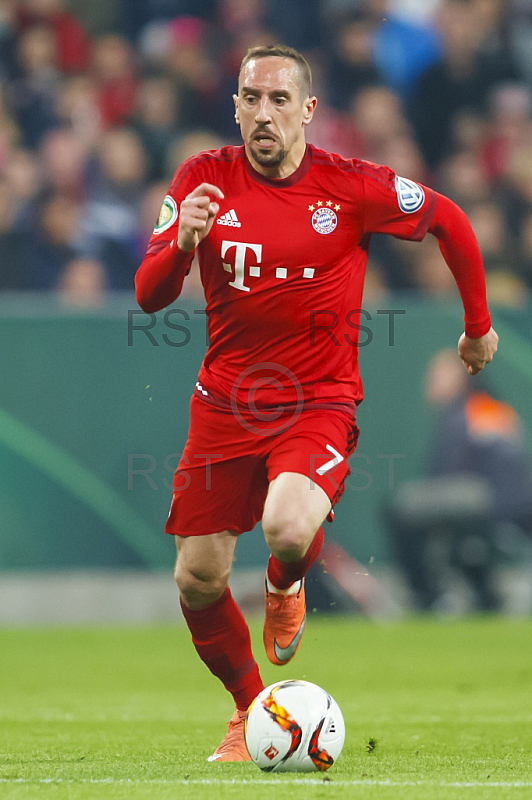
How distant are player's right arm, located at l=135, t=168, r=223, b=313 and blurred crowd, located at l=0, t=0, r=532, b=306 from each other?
17.3 feet

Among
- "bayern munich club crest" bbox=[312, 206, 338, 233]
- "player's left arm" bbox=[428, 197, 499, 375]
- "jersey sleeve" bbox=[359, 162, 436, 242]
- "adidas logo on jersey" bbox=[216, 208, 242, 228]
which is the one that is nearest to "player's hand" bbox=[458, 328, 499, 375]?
"player's left arm" bbox=[428, 197, 499, 375]

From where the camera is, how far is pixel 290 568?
16.8 feet

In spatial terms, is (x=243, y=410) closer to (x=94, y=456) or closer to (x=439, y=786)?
(x=439, y=786)

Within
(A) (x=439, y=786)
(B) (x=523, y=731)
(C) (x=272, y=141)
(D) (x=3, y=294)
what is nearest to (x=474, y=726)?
(B) (x=523, y=731)

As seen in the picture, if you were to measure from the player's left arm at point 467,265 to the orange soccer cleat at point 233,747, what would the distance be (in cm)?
173

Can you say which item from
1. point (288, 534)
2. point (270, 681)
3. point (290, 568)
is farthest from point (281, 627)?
point (270, 681)

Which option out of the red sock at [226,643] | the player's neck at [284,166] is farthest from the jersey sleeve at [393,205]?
the red sock at [226,643]

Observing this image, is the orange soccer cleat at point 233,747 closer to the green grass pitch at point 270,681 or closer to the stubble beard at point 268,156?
the green grass pitch at point 270,681

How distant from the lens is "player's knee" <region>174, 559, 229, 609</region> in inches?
209

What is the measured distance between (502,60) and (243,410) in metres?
8.26

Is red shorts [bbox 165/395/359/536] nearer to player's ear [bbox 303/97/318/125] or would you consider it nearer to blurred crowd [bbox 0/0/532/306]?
player's ear [bbox 303/97/318/125]

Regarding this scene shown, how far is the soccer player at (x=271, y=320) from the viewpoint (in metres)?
5.18

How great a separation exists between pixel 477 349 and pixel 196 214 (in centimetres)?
141

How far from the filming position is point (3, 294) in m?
10.7
